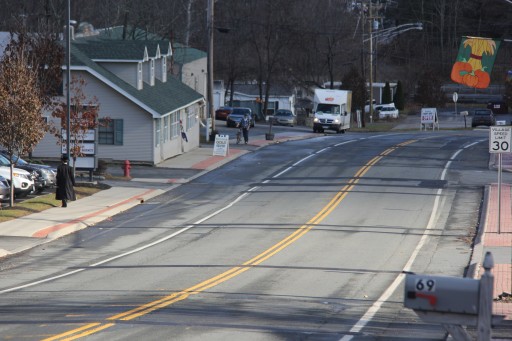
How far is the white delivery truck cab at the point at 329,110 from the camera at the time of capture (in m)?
69.9

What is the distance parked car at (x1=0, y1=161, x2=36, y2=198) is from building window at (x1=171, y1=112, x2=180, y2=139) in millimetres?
16110

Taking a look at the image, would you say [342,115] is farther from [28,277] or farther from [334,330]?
[334,330]

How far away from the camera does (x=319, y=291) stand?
18.4 meters

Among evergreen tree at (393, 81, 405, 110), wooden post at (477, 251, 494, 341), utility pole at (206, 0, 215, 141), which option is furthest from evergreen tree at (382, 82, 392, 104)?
wooden post at (477, 251, 494, 341)

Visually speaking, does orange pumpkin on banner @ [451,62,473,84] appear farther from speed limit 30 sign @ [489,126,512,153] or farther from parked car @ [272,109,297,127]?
parked car @ [272,109,297,127]

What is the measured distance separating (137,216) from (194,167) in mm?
13823

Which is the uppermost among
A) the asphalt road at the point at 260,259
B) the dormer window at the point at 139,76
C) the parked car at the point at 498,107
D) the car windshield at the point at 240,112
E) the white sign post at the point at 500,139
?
the dormer window at the point at 139,76

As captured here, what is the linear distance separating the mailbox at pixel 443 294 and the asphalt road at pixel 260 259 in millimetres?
5518

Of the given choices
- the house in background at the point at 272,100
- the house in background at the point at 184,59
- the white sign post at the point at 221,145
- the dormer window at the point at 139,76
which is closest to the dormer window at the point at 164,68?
the dormer window at the point at 139,76

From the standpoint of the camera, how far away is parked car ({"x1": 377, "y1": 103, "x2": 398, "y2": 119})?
91.6 meters

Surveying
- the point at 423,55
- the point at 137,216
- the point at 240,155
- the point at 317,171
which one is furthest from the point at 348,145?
the point at 423,55

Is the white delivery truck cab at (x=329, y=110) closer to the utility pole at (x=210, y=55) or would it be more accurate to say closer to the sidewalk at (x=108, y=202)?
the utility pole at (x=210, y=55)

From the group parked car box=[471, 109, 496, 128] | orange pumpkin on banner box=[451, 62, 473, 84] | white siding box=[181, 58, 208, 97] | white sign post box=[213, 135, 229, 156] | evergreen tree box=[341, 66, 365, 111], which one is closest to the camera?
orange pumpkin on banner box=[451, 62, 473, 84]

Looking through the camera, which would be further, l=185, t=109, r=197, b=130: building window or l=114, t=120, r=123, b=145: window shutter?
l=185, t=109, r=197, b=130: building window
